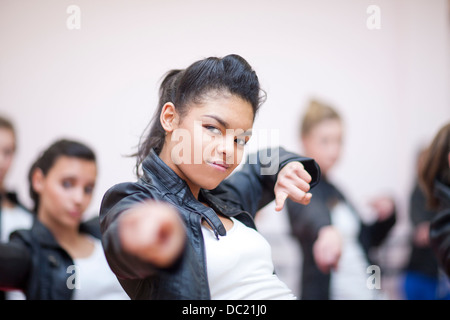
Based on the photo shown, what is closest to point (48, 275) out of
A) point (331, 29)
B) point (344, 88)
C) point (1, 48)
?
point (1, 48)

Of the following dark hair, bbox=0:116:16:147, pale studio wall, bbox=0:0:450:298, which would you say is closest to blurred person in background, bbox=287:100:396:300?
pale studio wall, bbox=0:0:450:298

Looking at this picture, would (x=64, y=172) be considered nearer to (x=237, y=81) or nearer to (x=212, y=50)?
(x=212, y=50)

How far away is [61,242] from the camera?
1.12m

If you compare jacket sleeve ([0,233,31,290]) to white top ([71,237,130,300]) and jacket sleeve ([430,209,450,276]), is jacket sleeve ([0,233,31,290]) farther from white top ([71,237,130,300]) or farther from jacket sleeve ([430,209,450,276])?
jacket sleeve ([430,209,450,276])

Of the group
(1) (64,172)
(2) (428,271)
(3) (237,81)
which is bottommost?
(2) (428,271)

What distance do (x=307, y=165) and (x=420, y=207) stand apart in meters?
1.26

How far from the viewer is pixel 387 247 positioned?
82.2 inches

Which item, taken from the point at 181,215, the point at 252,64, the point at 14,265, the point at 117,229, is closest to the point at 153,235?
the point at 117,229

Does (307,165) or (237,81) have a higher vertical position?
(237,81)

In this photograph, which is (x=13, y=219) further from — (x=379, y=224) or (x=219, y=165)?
(x=379, y=224)

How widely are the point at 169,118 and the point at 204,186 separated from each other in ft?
0.38

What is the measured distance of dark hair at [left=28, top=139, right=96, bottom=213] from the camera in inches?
44.3

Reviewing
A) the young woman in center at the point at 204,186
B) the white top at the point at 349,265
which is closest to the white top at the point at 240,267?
the young woman in center at the point at 204,186

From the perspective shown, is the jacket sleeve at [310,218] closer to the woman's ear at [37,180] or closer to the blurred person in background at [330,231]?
the blurred person in background at [330,231]
